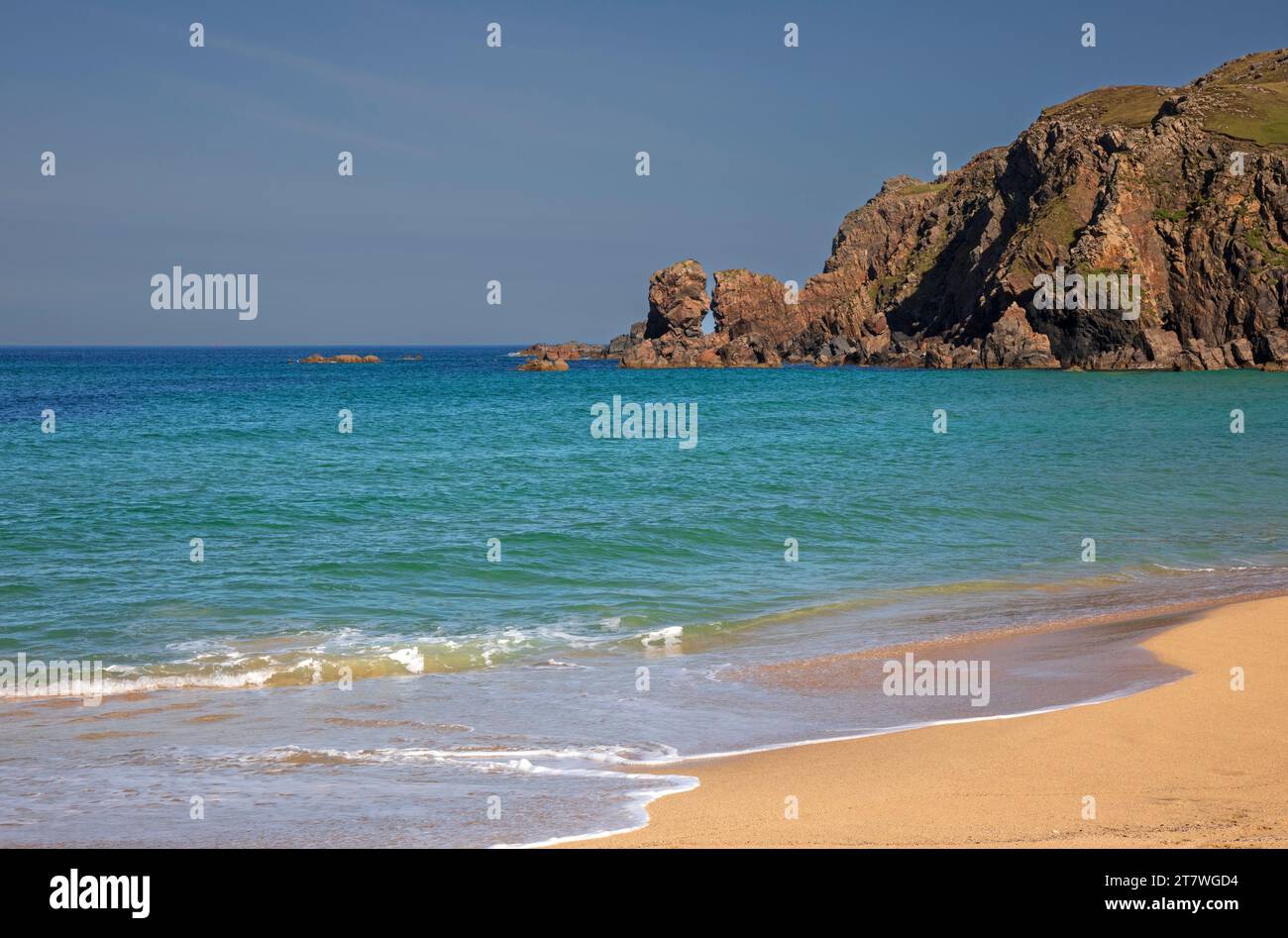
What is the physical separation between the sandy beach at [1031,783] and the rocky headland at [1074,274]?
89346mm

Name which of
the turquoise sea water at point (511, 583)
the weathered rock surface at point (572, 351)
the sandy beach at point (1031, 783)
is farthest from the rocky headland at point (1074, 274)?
the sandy beach at point (1031, 783)

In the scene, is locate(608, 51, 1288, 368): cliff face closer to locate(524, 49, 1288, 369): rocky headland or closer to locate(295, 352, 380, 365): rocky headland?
locate(524, 49, 1288, 369): rocky headland

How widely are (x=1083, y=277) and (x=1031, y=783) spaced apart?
9729cm

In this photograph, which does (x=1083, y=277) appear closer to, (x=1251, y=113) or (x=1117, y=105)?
(x=1251, y=113)

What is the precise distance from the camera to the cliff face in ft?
301

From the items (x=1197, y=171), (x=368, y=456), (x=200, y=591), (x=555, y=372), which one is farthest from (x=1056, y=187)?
(x=200, y=591)

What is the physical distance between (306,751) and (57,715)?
3.05 metres

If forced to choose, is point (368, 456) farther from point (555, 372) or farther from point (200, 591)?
point (555, 372)

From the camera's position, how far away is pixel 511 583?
54.2ft

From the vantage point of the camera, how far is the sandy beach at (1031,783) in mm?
6297

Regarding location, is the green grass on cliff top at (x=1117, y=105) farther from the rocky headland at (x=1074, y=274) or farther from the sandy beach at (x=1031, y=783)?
the sandy beach at (x=1031, y=783)

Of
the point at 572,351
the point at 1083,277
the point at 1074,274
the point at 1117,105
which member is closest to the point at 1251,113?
the point at 1074,274

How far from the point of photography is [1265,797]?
6.81 m

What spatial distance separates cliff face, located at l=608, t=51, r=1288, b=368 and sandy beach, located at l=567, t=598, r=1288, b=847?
89597 mm
